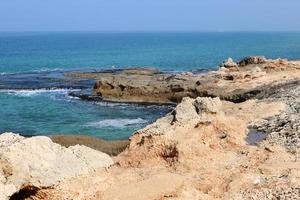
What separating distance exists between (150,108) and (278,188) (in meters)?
35.5

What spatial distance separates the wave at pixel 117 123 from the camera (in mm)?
43062

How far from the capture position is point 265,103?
Answer: 3192 cm

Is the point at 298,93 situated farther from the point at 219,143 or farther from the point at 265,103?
the point at 219,143

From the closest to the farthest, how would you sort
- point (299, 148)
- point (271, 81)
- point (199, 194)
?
point (199, 194) < point (299, 148) < point (271, 81)

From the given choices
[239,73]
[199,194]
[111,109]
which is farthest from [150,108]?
[199,194]

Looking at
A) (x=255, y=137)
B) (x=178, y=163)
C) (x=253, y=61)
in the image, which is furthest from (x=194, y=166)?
(x=253, y=61)

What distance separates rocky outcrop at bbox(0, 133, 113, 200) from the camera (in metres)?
14.2

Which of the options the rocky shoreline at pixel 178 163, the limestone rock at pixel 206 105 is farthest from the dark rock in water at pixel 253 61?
the limestone rock at pixel 206 105

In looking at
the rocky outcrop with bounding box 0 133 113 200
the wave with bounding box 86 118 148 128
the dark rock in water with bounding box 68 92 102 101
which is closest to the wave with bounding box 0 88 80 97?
the dark rock in water with bounding box 68 92 102 101

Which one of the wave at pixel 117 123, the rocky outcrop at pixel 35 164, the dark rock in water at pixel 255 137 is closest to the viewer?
the rocky outcrop at pixel 35 164

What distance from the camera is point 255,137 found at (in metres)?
23.5

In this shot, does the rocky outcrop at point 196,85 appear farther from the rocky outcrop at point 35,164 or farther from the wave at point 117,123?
the rocky outcrop at point 35,164

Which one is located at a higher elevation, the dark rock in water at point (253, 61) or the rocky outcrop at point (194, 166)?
the rocky outcrop at point (194, 166)

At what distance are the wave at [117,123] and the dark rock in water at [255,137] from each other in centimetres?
1933
